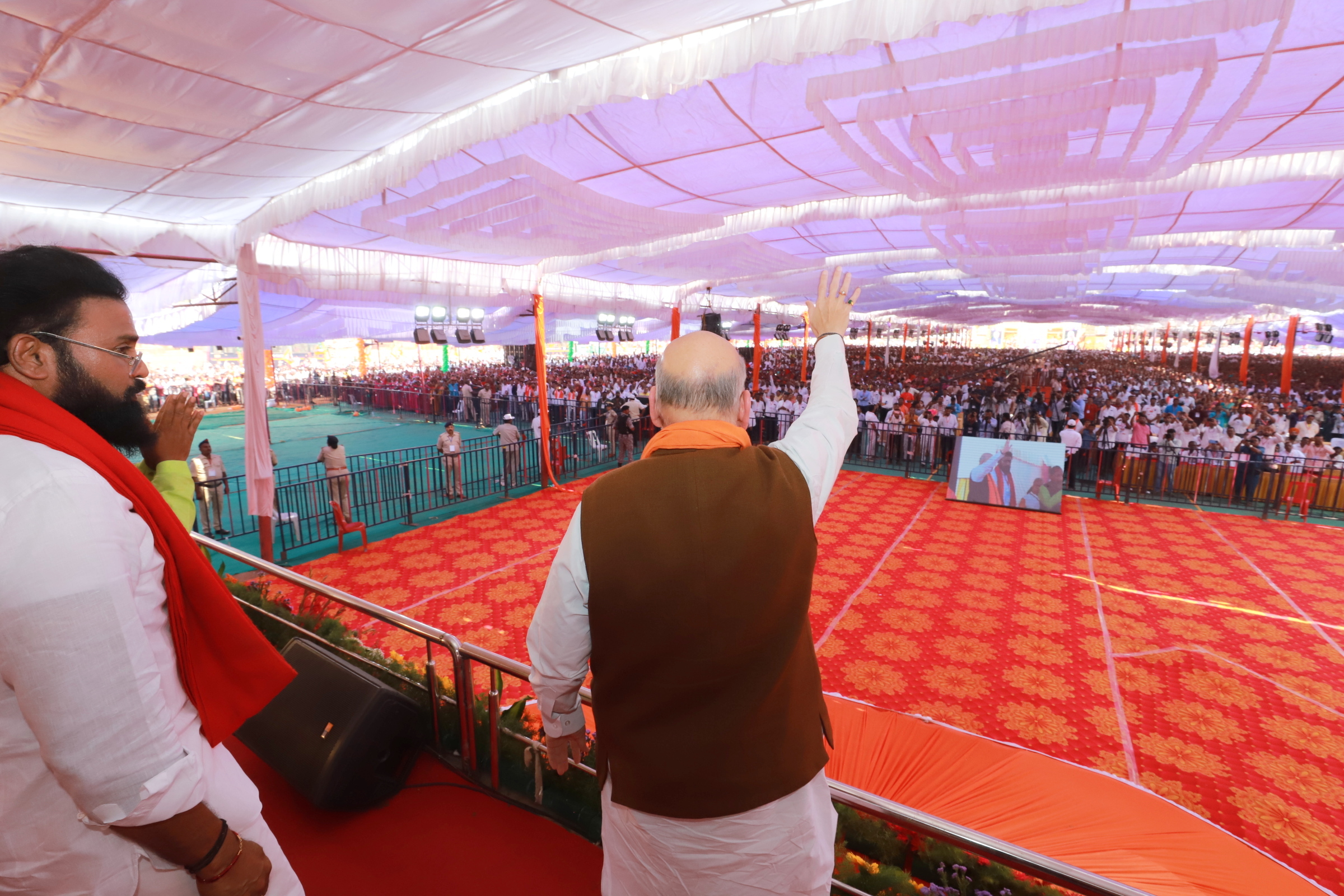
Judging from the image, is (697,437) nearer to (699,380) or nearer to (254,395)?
(699,380)

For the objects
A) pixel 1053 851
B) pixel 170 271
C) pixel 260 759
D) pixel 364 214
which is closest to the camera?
pixel 1053 851

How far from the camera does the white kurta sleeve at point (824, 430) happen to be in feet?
4.53

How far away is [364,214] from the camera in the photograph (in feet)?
18.9

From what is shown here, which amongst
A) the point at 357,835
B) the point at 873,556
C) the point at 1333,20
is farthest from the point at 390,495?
the point at 1333,20

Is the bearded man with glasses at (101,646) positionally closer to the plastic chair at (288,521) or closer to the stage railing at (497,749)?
the stage railing at (497,749)

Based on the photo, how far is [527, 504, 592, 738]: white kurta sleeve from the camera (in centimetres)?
126

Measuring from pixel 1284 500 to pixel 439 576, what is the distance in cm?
1246

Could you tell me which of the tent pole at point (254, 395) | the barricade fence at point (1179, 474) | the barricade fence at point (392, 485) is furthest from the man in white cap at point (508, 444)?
the barricade fence at point (1179, 474)

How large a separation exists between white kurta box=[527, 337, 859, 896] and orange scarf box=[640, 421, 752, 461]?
0.44ft

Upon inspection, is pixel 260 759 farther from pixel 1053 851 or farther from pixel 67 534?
pixel 1053 851

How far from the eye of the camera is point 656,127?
4.30m

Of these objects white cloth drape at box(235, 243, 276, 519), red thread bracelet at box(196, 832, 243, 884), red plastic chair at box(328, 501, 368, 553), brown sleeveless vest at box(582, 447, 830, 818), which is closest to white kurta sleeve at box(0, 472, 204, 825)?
red thread bracelet at box(196, 832, 243, 884)

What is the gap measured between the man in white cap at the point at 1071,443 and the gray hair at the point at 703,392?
10.9 meters

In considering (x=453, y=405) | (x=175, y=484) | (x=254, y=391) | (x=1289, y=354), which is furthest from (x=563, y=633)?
(x=1289, y=354)
